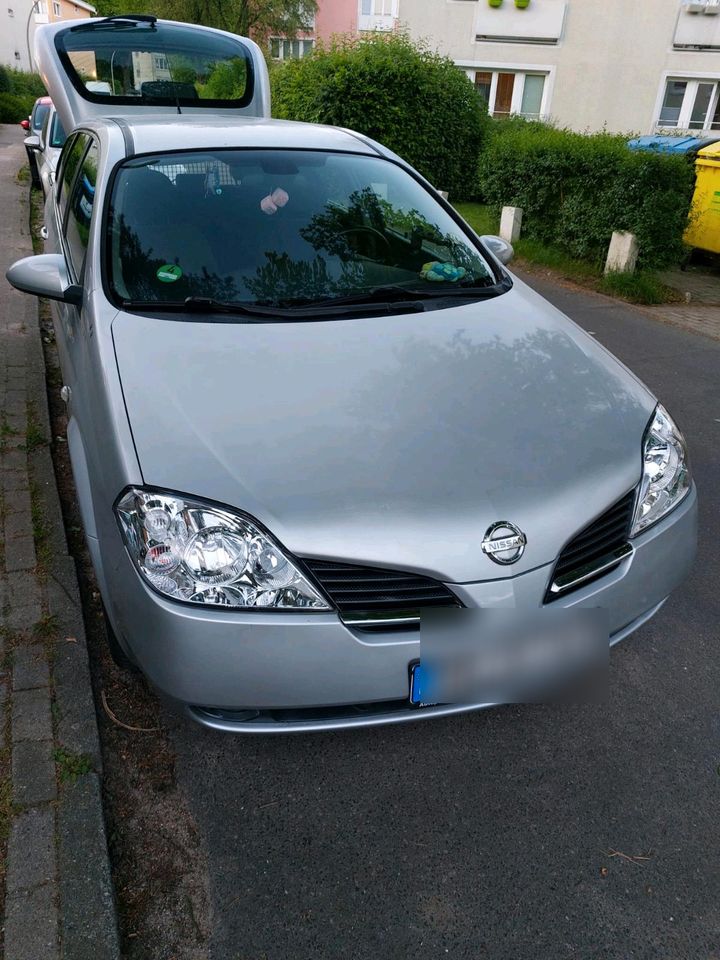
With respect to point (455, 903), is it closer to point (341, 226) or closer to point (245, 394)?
point (245, 394)

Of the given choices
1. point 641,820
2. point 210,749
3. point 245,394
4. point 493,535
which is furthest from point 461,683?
point 245,394

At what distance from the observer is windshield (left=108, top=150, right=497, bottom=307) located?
277 cm

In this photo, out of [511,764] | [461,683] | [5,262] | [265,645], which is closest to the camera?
[265,645]

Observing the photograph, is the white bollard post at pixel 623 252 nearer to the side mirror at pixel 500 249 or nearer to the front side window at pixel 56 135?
the side mirror at pixel 500 249

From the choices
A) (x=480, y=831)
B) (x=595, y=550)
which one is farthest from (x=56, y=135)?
(x=480, y=831)

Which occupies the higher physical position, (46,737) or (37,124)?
(46,737)

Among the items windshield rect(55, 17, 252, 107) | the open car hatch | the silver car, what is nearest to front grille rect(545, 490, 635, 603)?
the silver car

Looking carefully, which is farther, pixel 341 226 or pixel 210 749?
pixel 341 226

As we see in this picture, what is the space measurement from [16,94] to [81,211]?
1810 inches

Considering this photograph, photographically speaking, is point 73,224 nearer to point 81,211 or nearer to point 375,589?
point 81,211

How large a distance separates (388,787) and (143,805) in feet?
2.32

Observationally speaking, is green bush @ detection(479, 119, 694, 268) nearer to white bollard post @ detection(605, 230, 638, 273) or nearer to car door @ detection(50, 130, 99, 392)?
white bollard post @ detection(605, 230, 638, 273)

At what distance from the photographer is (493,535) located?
1.93 meters

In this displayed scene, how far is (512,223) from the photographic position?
1039cm
